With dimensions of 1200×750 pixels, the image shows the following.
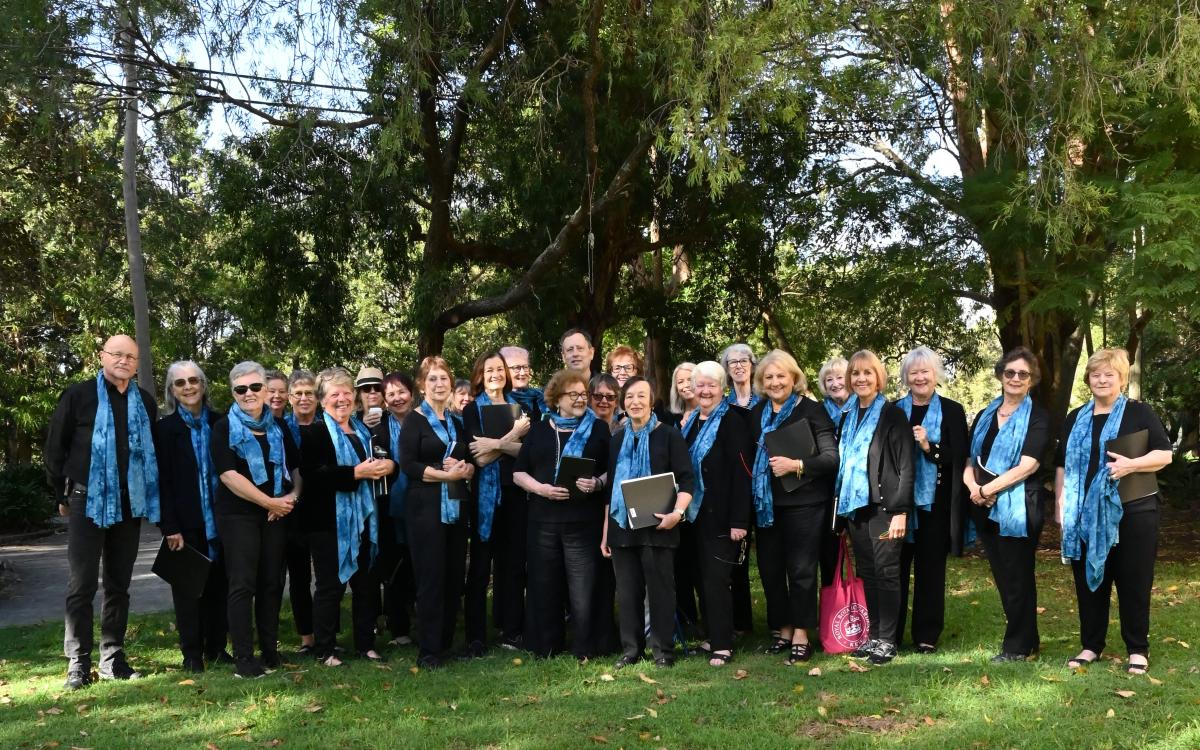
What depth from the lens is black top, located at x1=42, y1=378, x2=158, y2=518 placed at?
671cm

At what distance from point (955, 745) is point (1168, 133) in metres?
7.08

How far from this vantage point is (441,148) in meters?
14.1

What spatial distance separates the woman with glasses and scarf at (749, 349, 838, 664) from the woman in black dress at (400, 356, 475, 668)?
76.7 inches

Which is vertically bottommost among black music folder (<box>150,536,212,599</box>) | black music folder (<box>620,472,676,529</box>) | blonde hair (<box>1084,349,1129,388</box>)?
black music folder (<box>150,536,212,599</box>)

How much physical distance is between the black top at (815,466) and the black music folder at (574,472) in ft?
3.48

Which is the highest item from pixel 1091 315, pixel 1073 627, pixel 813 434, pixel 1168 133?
→ pixel 1168 133

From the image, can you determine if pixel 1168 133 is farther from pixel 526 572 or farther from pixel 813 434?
pixel 526 572

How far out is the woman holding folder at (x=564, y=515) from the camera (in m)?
7.04

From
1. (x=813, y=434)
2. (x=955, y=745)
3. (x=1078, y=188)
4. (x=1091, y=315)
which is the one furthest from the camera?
(x=1091, y=315)

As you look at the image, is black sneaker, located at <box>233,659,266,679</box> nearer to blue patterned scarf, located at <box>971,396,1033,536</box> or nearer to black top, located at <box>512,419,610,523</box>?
black top, located at <box>512,419,610,523</box>

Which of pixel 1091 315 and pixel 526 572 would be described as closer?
pixel 526 572

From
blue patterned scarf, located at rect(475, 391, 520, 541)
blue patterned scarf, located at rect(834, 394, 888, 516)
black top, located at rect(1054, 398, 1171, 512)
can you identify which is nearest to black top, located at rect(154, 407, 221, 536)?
blue patterned scarf, located at rect(475, 391, 520, 541)

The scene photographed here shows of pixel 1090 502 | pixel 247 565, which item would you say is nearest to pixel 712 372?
pixel 1090 502

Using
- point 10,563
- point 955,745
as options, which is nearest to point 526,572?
point 955,745
